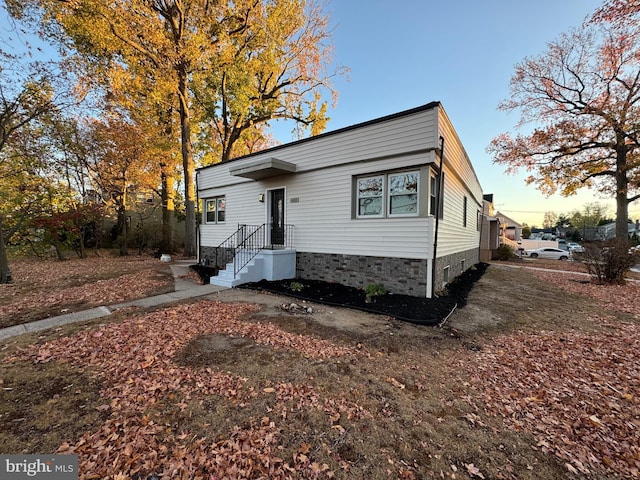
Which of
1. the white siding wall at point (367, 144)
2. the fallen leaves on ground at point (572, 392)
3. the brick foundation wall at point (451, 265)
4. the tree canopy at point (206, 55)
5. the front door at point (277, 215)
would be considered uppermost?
the tree canopy at point (206, 55)

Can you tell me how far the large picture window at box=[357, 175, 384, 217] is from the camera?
285 inches

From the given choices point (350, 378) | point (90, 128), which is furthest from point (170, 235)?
point (350, 378)

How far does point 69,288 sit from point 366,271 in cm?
845

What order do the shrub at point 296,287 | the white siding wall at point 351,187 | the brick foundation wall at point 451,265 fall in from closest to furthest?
the white siding wall at point 351,187
the brick foundation wall at point 451,265
the shrub at point 296,287

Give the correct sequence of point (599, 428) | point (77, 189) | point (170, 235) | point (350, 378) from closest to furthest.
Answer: point (599, 428) < point (350, 378) < point (77, 189) < point (170, 235)

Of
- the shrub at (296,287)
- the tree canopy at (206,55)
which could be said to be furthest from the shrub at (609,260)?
the tree canopy at (206,55)

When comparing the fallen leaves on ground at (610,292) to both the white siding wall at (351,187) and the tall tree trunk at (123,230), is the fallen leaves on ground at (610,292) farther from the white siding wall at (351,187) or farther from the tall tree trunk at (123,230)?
the tall tree trunk at (123,230)

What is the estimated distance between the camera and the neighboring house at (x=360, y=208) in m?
6.55

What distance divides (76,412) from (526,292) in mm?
10533

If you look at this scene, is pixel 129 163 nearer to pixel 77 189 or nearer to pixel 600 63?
pixel 77 189

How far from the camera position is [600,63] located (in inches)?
627

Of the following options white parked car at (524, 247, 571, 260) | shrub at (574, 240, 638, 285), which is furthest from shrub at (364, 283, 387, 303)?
white parked car at (524, 247, 571, 260)

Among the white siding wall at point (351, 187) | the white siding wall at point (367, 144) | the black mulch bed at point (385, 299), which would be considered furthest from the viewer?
the white siding wall at point (351, 187)

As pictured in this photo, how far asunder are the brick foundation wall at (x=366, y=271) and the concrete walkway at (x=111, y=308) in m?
2.78
